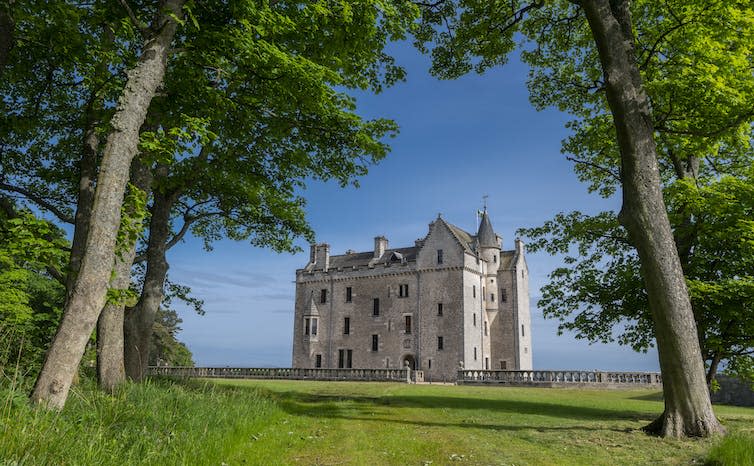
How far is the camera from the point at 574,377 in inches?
1289

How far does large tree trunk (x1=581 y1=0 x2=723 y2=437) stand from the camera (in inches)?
371

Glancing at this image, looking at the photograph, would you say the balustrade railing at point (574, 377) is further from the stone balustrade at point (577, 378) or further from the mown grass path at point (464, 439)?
the mown grass path at point (464, 439)

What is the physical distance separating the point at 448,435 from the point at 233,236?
15.3m

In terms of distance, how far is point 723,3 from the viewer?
1254cm

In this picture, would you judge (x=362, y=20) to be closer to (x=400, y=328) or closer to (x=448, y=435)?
(x=448, y=435)

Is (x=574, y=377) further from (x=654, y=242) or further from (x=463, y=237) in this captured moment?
(x=654, y=242)

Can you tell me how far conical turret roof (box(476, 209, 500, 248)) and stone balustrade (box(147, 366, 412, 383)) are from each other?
15.2 metres

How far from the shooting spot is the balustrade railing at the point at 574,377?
105 feet

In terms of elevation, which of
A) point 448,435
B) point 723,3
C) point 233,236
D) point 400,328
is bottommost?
point 448,435

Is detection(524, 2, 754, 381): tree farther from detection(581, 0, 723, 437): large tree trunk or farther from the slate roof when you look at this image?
the slate roof

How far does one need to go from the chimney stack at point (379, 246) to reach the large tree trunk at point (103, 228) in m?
43.7

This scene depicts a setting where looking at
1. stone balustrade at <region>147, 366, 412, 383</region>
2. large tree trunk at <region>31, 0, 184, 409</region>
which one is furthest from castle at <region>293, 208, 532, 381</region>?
large tree trunk at <region>31, 0, 184, 409</region>

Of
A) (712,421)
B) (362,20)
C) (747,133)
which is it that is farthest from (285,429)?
(747,133)

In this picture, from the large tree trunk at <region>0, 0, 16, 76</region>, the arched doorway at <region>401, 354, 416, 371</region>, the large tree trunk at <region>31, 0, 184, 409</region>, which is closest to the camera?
the large tree trunk at <region>31, 0, 184, 409</region>
